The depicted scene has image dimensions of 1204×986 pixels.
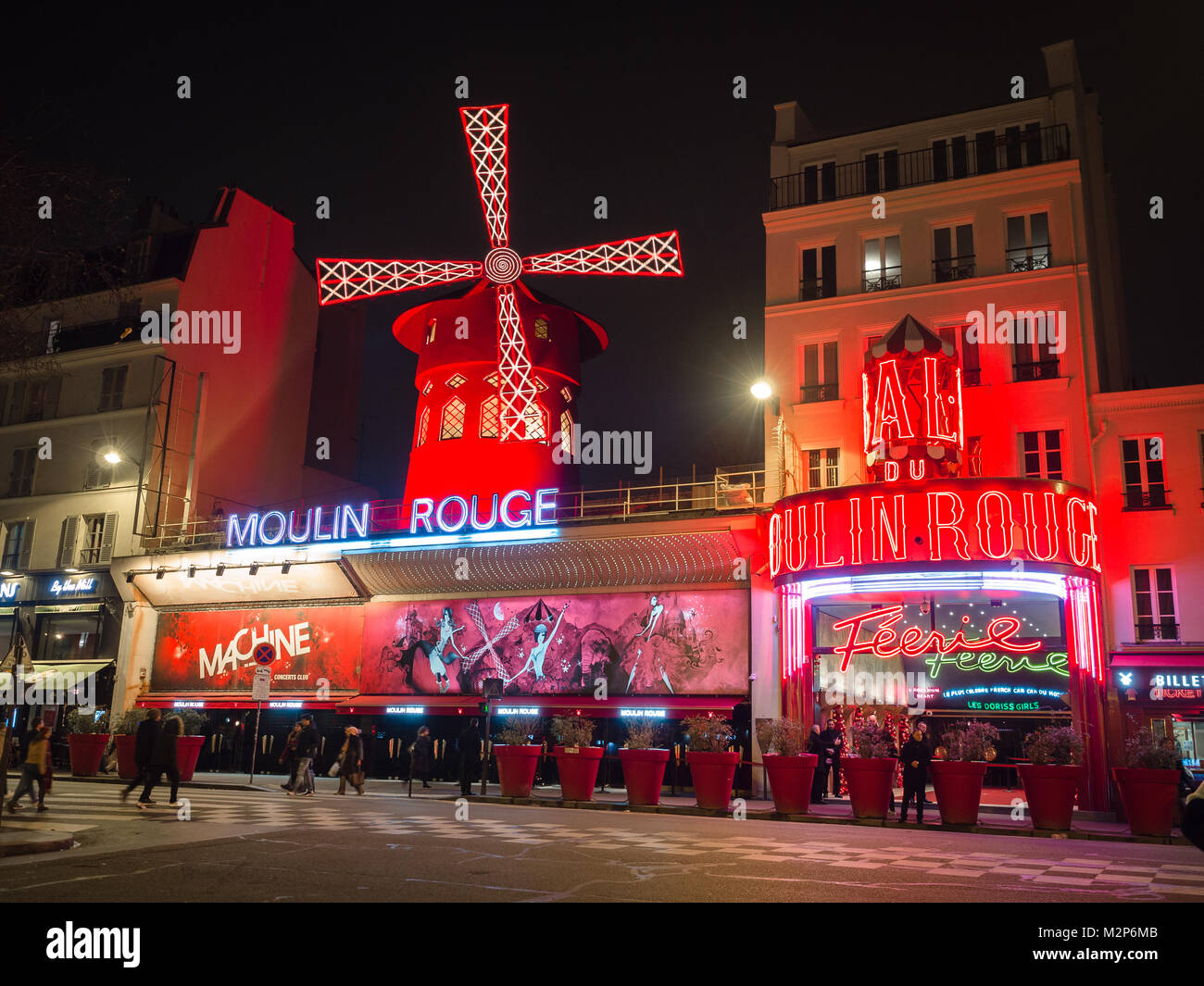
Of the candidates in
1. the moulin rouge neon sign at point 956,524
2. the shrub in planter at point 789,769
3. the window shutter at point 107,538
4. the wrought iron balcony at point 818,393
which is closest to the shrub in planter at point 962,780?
the shrub in planter at point 789,769

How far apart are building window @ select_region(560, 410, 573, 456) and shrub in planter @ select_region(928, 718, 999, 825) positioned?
47.2ft

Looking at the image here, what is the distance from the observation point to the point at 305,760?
62.2ft

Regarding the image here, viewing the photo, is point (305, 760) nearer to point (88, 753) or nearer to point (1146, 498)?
point (88, 753)

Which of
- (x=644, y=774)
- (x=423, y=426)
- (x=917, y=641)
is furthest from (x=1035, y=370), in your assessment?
(x=423, y=426)

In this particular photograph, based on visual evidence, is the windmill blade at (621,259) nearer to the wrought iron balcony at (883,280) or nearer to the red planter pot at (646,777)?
the wrought iron balcony at (883,280)

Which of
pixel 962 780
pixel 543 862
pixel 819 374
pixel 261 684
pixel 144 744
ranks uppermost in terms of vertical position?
pixel 819 374

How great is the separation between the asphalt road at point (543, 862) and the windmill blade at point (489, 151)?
18.9m

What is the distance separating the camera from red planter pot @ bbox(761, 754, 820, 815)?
16.1m

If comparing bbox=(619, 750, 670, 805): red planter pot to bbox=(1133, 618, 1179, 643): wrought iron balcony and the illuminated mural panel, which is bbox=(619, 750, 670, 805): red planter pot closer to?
the illuminated mural panel

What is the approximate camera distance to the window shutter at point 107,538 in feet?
98.3

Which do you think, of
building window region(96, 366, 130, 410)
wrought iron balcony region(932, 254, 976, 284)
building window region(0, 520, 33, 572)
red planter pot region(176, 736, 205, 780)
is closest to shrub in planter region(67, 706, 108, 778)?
red planter pot region(176, 736, 205, 780)

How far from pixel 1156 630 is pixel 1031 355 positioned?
586 centimetres

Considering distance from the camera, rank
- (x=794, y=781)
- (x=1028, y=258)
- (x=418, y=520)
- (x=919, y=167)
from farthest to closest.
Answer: (x=418, y=520), (x=919, y=167), (x=1028, y=258), (x=794, y=781)
